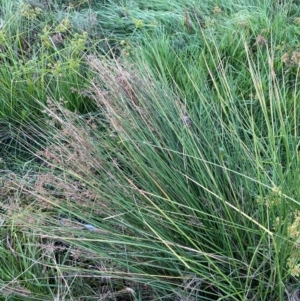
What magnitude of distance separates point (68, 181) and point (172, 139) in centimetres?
40

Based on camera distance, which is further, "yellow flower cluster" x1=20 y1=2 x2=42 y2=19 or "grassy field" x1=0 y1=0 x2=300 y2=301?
"yellow flower cluster" x1=20 y1=2 x2=42 y2=19

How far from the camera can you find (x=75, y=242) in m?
1.64

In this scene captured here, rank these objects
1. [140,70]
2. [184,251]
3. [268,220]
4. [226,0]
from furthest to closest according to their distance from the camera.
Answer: [226,0]
[140,70]
[184,251]
[268,220]

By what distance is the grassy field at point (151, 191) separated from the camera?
1.54 metres

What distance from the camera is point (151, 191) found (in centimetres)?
175

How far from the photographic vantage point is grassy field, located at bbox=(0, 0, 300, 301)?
5.05 ft

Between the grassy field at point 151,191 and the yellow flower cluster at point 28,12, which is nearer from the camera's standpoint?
the grassy field at point 151,191

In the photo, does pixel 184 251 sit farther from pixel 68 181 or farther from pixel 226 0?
pixel 226 0

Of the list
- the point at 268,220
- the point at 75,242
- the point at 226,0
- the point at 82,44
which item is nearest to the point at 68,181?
the point at 75,242

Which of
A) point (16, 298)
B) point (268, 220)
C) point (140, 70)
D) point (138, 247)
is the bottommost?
point (16, 298)

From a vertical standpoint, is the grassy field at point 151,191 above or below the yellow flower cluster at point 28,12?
below

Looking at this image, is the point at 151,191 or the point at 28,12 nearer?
the point at 151,191

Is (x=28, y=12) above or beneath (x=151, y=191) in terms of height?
above

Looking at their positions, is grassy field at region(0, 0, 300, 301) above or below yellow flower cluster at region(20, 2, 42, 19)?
below
